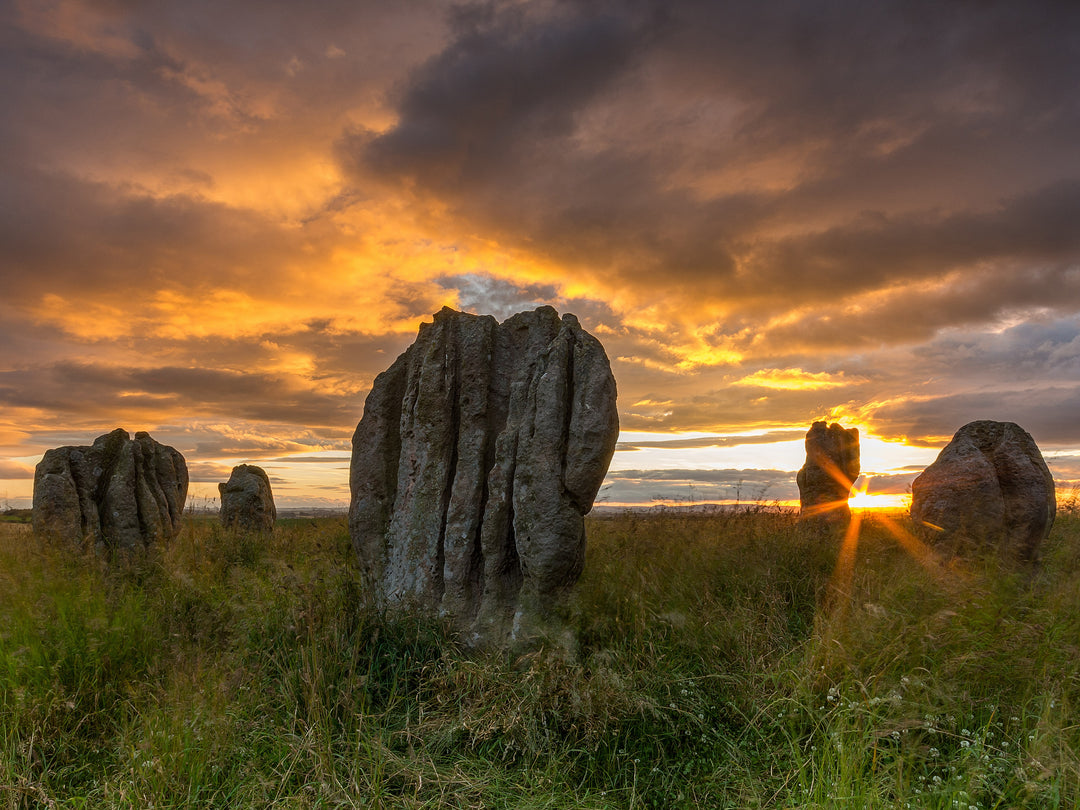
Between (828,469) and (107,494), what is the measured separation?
14.1 m

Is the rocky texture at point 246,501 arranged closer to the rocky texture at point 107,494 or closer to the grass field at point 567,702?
the rocky texture at point 107,494

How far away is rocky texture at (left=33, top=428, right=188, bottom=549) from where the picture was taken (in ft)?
33.9

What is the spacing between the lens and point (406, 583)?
→ 6629mm

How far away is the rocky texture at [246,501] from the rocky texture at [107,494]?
4.29 metres

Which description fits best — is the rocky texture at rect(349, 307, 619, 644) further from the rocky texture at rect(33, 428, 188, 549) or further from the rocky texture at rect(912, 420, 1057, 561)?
the rocky texture at rect(33, 428, 188, 549)

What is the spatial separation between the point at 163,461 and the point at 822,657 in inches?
446

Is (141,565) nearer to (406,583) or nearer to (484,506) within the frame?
(406,583)

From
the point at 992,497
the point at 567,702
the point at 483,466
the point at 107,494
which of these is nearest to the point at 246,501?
the point at 107,494

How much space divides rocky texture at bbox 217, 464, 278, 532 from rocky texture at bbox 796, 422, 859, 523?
1285 cm

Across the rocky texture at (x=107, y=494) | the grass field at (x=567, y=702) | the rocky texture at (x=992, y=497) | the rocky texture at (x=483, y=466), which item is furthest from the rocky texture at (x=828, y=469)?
the rocky texture at (x=107, y=494)

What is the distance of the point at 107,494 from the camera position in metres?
10.8

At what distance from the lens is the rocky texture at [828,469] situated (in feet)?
46.8

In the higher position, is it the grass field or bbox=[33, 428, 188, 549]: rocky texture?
bbox=[33, 428, 188, 549]: rocky texture

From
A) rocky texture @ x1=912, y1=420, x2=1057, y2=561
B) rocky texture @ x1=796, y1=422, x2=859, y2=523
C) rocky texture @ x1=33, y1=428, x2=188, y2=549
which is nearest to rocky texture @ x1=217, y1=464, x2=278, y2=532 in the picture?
rocky texture @ x1=33, y1=428, x2=188, y2=549
